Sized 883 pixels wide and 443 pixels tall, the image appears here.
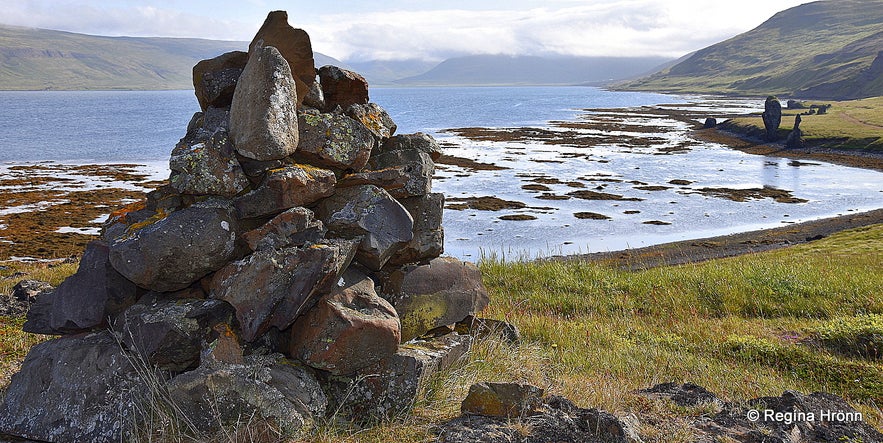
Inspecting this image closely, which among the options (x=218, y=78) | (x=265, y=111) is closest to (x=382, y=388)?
(x=265, y=111)

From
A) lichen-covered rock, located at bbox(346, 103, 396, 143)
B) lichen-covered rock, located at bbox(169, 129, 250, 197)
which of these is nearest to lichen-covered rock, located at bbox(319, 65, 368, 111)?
lichen-covered rock, located at bbox(346, 103, 396, 143)

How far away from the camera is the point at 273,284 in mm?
6867

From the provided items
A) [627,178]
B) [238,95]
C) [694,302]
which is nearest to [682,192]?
[627,178]

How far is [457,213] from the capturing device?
38.2 meters

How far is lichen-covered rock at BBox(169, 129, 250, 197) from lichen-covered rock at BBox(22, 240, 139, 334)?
51.9 inches

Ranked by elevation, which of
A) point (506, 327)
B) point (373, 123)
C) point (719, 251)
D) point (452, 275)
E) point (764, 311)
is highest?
point (373, 123)

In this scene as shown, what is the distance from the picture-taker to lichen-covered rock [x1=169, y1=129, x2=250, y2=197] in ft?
23.5

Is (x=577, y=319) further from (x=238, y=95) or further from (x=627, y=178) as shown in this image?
(x=627, y=178)

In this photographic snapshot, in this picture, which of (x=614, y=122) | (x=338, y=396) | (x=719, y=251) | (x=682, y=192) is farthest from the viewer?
(x=614, y=122)

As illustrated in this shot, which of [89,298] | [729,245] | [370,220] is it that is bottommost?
[729,245]

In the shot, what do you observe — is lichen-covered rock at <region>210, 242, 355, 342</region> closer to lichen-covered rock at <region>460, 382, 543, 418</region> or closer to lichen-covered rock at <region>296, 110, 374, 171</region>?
lichen-covered rock at <region>296, 110, 374, 171</region>

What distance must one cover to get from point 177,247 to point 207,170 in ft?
3.28

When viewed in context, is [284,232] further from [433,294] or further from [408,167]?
[433,294]

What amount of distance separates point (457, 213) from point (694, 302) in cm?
2357
